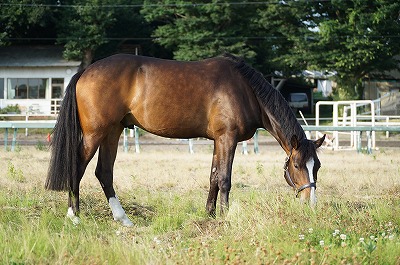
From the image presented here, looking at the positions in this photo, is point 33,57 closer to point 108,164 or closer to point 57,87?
point 57,87

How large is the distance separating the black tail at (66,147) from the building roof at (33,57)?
125 feet

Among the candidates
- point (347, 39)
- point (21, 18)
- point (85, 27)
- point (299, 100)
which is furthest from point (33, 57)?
point (299, 100)

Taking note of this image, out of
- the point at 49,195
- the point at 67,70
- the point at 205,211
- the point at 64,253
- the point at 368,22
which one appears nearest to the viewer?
the point at 64,253

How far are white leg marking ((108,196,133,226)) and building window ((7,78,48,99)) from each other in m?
39.8

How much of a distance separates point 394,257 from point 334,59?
3908cm

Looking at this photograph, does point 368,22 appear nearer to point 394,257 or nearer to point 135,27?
point 135,27

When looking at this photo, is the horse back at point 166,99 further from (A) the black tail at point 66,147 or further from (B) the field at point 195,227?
(B) the field at point 195,227

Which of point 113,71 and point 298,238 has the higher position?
point 113,71

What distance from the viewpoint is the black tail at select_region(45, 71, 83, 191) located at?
7.44 metres

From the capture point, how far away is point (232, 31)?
1738 inches

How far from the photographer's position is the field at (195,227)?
4816mm

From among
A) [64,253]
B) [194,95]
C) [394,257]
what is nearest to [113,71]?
[194,95]

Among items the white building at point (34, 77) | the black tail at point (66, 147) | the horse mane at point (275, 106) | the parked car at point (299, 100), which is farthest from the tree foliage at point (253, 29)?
the black tail at point (66, 147)

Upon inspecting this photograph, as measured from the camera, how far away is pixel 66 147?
751cm
